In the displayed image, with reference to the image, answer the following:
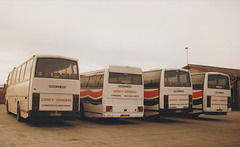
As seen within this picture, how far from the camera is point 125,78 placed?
548 inches

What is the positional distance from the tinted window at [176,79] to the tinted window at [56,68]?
17.8 feet

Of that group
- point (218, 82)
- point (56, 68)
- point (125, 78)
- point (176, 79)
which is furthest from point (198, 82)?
point (56, 68)

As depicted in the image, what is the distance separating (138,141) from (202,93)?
33.1 feet

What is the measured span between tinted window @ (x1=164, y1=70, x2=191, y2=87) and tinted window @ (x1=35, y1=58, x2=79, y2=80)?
5.44 meters

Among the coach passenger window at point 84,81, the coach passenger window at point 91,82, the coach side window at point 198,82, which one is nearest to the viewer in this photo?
the coach passenger window at point 91,82

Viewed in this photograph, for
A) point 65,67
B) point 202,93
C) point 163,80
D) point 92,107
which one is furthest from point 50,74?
point 202,93

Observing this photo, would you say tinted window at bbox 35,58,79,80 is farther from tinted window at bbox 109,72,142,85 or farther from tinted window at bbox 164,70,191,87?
tinted window at bbox 164,70,191,87

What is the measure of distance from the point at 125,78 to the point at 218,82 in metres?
7.44

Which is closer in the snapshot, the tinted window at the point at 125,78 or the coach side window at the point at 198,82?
the tinted window at the point at 125,78

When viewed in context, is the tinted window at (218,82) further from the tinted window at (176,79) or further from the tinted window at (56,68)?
the tinted window at (56,68)

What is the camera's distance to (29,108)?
11234mm

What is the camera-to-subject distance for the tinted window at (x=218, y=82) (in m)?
17.5

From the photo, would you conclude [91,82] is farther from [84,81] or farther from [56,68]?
[56,68]

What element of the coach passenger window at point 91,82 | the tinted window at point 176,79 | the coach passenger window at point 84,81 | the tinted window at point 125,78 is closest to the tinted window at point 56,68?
the tinted window at point 125,78
